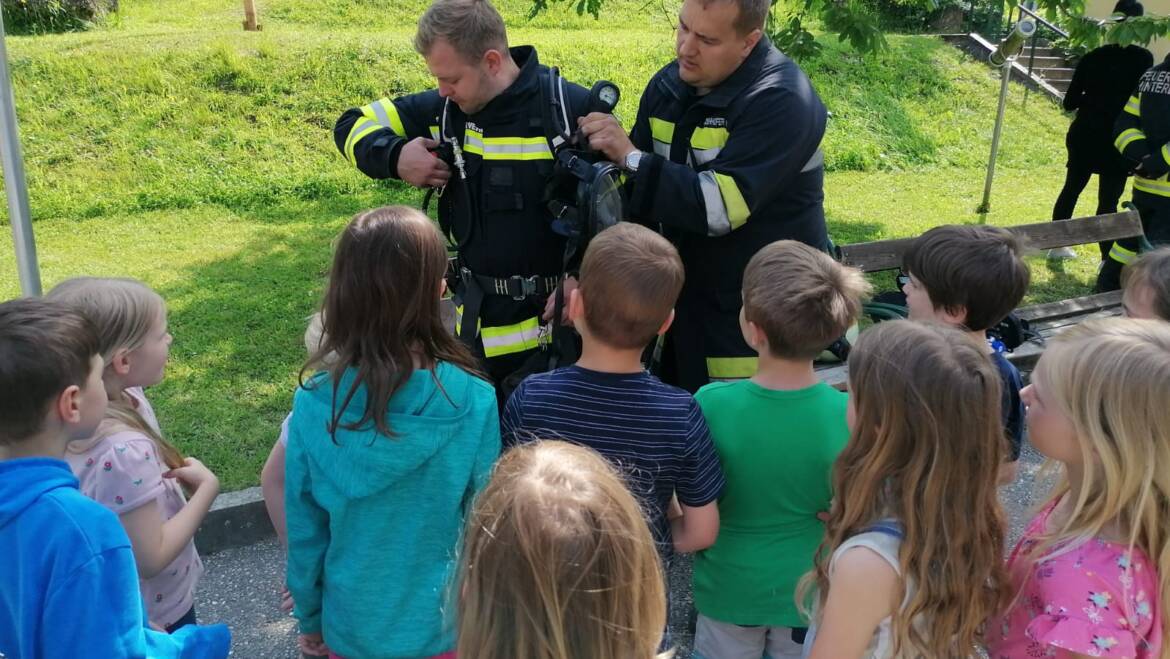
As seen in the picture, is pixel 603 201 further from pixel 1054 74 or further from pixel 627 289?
pixel 1054 74

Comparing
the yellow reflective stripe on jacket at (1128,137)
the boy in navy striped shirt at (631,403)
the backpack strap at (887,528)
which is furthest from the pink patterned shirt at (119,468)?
the yellow reflective stripe on jacket at (1128,137)

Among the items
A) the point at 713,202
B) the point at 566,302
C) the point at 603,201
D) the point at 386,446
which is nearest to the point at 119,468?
the point at 386,446

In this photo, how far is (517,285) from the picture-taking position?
3.24m

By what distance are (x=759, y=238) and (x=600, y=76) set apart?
362 inches

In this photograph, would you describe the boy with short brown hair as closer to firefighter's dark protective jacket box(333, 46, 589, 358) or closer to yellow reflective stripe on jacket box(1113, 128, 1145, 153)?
Result: firefighter's dark protective jacket box(333, 46, 589, 358)

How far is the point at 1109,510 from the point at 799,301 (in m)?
0.80

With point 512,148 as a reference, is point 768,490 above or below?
below

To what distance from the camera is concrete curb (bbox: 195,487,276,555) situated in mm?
3721

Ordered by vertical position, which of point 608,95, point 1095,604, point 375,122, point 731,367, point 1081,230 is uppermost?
point 608,95

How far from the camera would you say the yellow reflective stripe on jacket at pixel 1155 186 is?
6.00 metres

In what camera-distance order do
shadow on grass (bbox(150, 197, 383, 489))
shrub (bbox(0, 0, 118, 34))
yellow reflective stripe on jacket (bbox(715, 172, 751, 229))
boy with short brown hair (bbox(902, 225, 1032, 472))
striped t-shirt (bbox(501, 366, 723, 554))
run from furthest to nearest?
shrub (bbox(0, 0, 118, 34))
shadow on grass (bbox(150, 197, 383, 489))
yellow reflective stripe on jacket (bbox(715, 172, 751, 229))
boy with short brown hair (bbox(902, 225, 1032, 472))
striped t-shirt (bbox(501, 366, 723, 554))

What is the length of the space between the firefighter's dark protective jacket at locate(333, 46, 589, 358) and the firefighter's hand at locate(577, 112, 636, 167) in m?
0.18

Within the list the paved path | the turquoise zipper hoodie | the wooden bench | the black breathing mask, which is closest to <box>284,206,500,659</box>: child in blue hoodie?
the turquoise zipper hoodie

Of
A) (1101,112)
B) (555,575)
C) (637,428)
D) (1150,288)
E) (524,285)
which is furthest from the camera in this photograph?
(1101,112)
